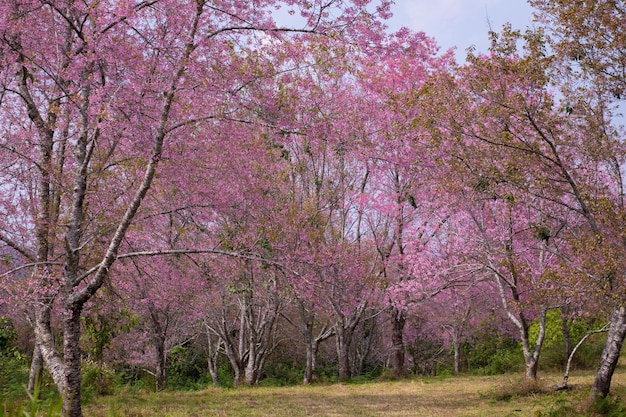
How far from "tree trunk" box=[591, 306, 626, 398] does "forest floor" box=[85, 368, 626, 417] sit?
0.32m

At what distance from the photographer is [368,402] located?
13086mm

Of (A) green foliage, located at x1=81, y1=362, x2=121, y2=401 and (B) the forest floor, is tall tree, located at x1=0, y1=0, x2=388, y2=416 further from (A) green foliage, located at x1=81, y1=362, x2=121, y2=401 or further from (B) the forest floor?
Answer: (A) green foliage, located at x1=81, y1=362, x2=121, y2=401

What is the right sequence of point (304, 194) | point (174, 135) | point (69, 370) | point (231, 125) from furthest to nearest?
point (304, 194) → point (231, 125) → point (174, 135) → point (69, 370)

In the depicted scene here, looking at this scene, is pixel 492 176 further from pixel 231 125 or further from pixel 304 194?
pixel 304 194

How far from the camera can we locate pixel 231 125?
1086cm

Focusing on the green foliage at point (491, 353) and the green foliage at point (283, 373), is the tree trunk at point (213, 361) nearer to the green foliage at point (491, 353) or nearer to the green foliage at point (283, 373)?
the green foliage at point (283, 373)

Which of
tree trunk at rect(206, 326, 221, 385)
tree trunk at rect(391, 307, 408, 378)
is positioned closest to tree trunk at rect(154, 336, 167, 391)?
tree trunk at rect(206, 326, 221, 385)

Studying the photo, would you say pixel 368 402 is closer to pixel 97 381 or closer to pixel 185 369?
pixel 97 381

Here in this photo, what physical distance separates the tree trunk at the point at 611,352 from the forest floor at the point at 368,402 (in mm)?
318

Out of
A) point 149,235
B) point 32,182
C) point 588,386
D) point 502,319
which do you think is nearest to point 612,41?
point 588,386

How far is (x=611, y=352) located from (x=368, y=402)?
572 centimetres

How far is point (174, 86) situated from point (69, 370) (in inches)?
188

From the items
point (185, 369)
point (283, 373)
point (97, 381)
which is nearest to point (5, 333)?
point (97, 381)

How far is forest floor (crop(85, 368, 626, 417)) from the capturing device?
1032 cm
